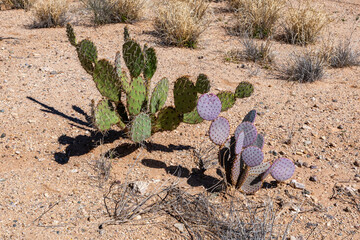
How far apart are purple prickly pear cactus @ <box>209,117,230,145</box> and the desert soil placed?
1.46 ft

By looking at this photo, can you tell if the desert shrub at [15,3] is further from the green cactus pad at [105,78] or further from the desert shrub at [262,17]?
the green cactus pad at [105,78]

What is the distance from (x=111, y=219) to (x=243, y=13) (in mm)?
5693

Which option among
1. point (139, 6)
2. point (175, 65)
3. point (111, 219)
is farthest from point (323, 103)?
point (139, 6)

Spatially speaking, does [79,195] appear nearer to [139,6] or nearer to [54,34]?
[54,34]

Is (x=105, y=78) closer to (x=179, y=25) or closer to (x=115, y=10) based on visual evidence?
(x=179, y=25)

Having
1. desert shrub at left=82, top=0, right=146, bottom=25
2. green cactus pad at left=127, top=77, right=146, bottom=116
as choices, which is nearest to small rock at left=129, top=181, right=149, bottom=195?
green cactus pad at left=127, top=77, right=146, bottom=116

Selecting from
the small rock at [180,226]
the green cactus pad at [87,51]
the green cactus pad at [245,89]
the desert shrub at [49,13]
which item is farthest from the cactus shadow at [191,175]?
the desert shrub at [49,13]

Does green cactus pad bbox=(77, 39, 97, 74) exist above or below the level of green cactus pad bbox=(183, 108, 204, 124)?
above

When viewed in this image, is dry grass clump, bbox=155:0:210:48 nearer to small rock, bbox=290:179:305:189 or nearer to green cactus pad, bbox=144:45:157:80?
green cactus pad, bbox=144:45:157:80

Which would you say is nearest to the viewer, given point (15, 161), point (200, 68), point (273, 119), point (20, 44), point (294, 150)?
point (15, 161)

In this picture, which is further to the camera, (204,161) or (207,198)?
(204,161)

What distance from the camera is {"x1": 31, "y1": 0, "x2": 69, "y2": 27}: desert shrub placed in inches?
268

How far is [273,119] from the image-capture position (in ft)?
14.4

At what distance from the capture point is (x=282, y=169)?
3188 millimetres
